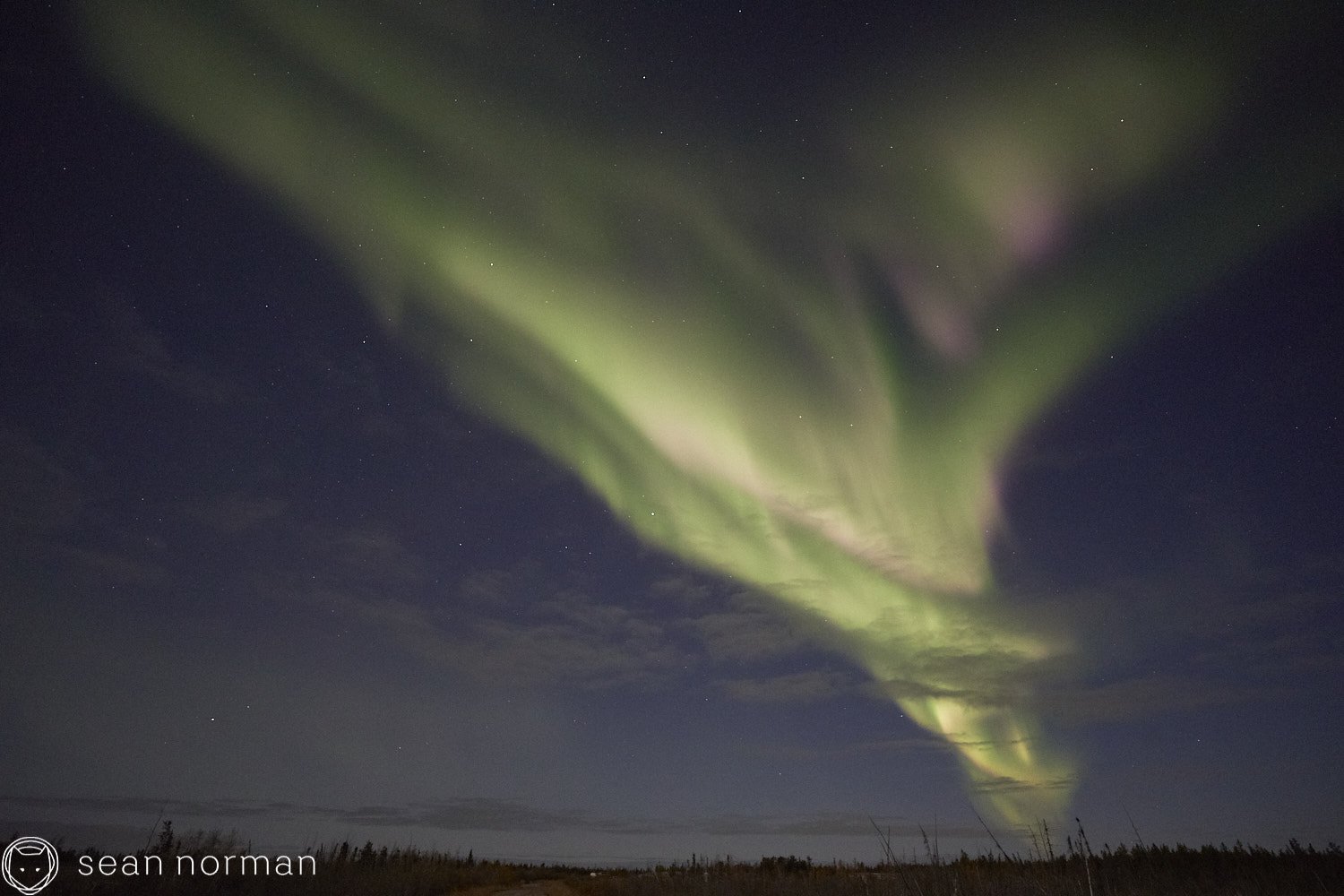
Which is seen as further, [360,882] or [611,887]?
[611,887]

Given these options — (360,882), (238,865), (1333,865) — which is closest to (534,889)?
(360,882)

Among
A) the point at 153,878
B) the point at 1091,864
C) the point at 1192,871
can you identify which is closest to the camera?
the point at 153,878

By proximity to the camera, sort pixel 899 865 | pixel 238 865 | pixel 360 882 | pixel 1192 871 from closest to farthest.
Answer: pixel 899 865
pixel 238 865
pixel 360 882
pixel 1192 871

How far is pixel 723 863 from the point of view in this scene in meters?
27.4

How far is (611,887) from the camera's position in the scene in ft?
73.7

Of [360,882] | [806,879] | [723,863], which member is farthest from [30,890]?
[723,863]

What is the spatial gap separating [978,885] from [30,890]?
14.2 metres

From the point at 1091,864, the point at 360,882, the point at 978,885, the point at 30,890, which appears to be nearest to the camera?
the point at 30,890

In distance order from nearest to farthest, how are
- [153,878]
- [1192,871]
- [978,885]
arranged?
[153,878]
[978,885]
[1192,871]

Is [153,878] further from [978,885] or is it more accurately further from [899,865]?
[978,885]

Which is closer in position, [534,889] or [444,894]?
[444,894]

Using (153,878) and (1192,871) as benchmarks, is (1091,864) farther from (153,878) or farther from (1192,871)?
(153,878)

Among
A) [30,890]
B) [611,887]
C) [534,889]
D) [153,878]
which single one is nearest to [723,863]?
[611,887]

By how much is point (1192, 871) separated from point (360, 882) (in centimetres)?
1962
